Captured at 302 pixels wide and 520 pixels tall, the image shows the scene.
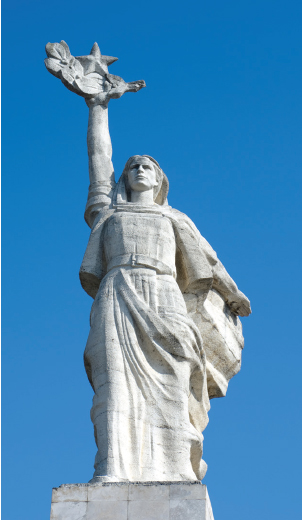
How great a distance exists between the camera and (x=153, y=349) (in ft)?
42.2

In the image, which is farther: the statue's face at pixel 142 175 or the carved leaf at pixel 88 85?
the carved leaf at pixel 88 85

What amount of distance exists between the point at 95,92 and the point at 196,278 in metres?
3.77

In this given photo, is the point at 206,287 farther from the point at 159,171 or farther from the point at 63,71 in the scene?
the point at 63,71

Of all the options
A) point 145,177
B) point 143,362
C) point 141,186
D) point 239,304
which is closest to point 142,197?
point 141,186

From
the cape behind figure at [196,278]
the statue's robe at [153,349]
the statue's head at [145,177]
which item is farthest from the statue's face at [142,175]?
the statue's robe at [153,349]

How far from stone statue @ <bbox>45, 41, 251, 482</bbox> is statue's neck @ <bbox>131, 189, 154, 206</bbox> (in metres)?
0.01

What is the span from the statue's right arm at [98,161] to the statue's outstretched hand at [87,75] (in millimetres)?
151

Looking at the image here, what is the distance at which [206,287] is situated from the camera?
1444 cm

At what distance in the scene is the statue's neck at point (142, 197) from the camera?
47.9 feet

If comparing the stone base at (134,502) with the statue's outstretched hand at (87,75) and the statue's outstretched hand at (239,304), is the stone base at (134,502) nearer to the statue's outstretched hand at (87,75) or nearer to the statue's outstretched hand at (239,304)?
the statue's outstretched hand at (239,304)

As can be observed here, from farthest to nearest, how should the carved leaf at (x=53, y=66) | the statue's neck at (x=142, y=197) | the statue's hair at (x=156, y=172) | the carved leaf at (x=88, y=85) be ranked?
1. the carved leaf at (x=53, y=66)
2. the carved leaf at (x=88, y=85)
3. the statue's hair at (x=156, y=172)
4. the statue's neck at (x=142, y=197)

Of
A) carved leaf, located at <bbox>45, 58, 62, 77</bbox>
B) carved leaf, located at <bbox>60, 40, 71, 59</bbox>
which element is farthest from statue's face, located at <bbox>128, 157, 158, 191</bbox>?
carved leaf, located at <bbox>60, 40, 71, 59</bbox>

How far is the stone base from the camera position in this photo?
37.8 ft

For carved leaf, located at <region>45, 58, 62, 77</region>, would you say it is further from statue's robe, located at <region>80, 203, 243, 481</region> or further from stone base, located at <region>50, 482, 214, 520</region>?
stone base, located at <region>50, 482, 214, 520</region>
